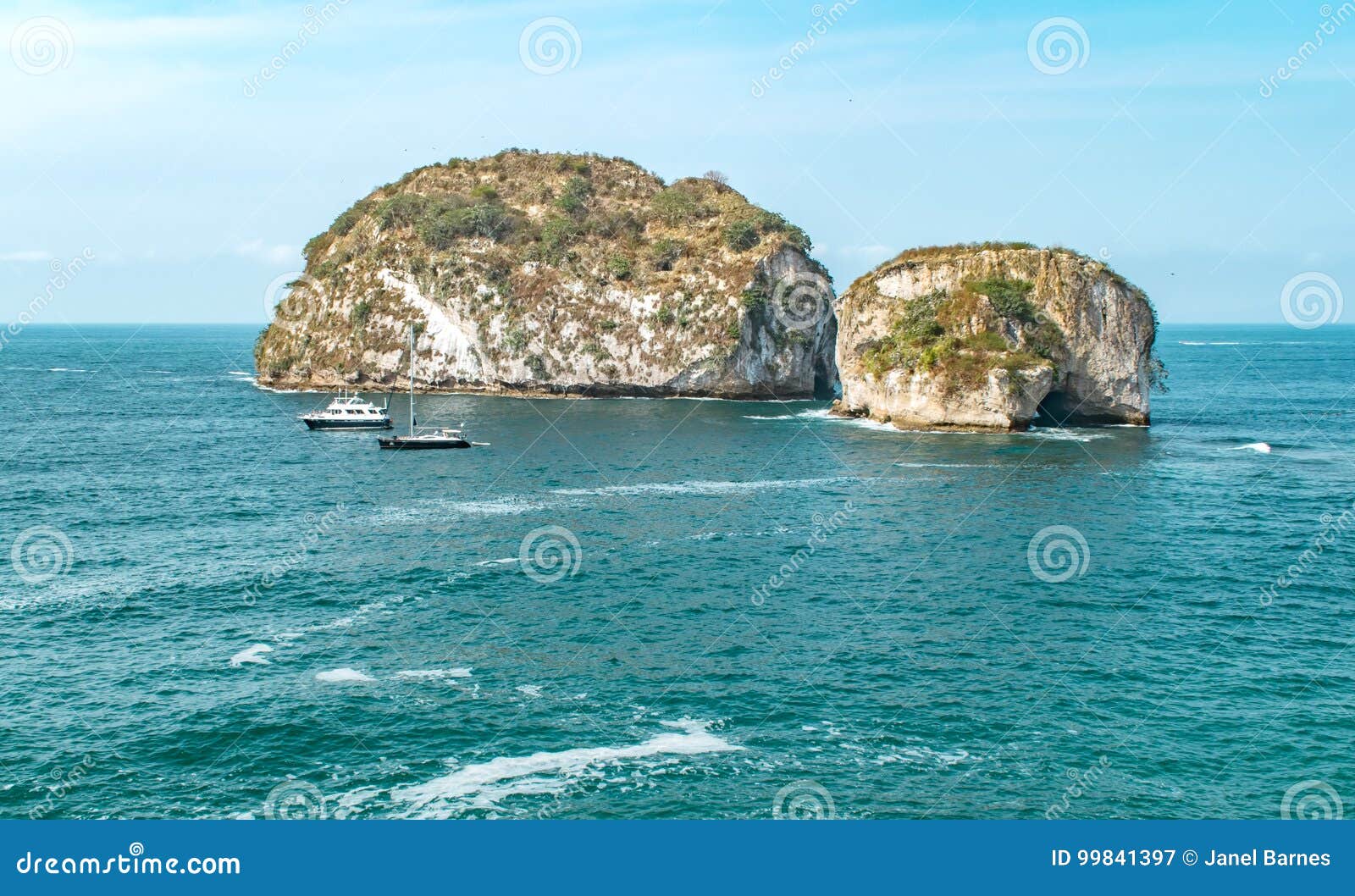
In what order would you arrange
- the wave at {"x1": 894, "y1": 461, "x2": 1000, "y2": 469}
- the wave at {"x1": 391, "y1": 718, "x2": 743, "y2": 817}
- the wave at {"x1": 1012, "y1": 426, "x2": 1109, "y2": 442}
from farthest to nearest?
the wave at {"x1": 1012, "y1": 426, "x2": 1109, "y2": 442}
the wave at {"x1": 894, "y1": 461, "x2": 1000, "y2": 469}
the wave at {"x1": 391, "y1": 718, "x2": 743, "y2": 817}

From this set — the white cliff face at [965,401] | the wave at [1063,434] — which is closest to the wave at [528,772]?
the wave at [1063,434]

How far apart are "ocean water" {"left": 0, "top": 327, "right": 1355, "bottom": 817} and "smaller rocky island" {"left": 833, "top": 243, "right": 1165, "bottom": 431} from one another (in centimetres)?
1351

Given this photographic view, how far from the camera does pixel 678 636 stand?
44000 millimetres

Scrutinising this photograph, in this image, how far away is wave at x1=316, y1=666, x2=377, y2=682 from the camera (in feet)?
128

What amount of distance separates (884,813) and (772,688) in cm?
933

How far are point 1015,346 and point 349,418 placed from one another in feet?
212

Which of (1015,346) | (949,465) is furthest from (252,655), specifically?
(1015,346)

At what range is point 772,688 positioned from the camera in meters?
38.5

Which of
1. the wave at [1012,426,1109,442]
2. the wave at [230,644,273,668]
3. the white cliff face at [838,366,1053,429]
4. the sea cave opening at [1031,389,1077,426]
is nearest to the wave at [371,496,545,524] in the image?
the wave at [230,644,273,668]

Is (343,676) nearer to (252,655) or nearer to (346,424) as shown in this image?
(252,655)

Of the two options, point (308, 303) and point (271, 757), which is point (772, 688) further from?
point (308, 303)

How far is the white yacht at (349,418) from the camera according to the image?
344ft

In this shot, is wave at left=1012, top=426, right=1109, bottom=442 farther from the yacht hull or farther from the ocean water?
the yacht hull

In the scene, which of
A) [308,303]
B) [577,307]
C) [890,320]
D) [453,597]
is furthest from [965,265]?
[308,303]
